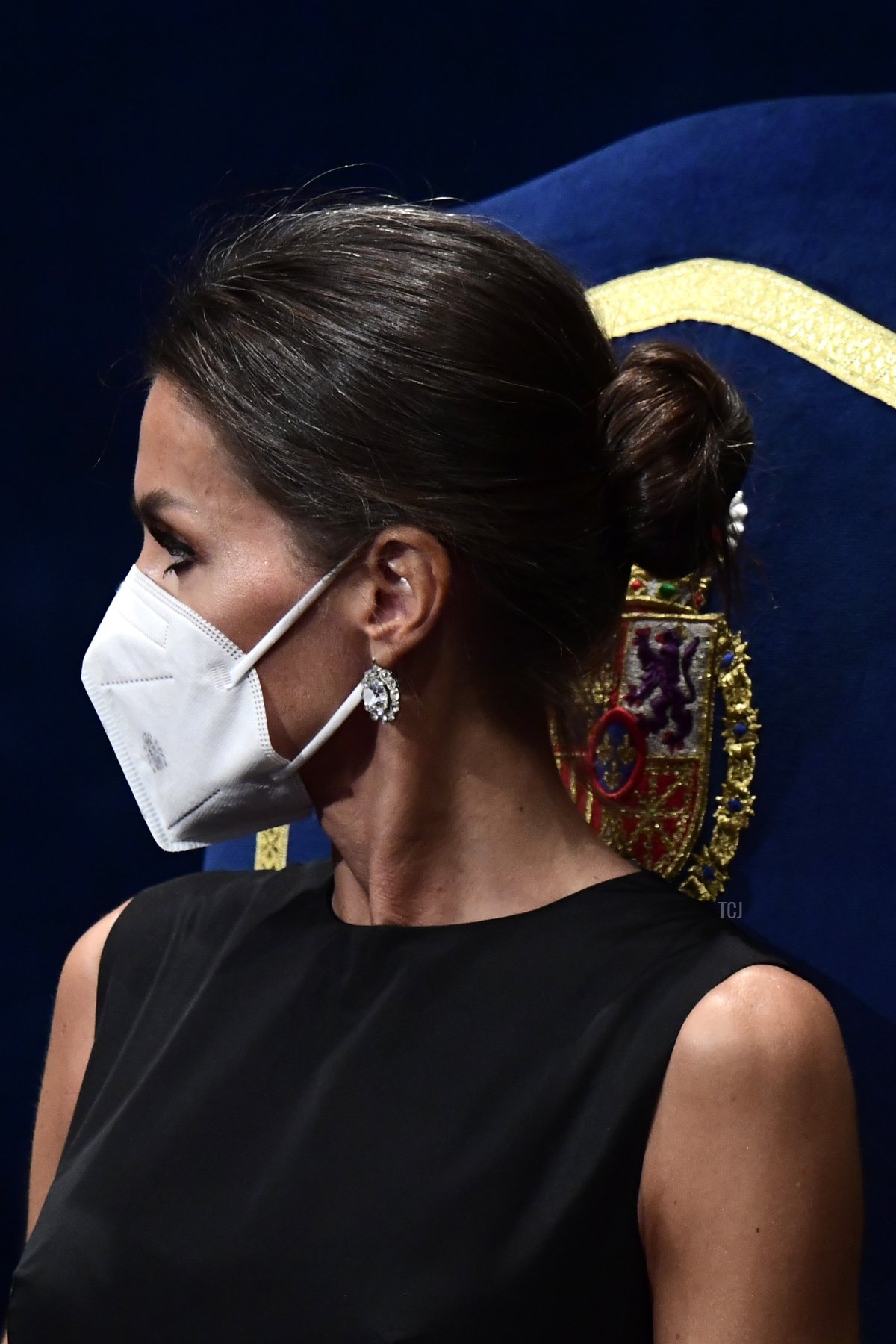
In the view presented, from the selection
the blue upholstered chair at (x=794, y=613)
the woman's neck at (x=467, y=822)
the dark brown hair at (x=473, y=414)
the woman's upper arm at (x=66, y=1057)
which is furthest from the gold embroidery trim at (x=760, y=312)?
the woman's upper arm at (x=66, y=1057)

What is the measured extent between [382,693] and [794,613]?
0.34 m

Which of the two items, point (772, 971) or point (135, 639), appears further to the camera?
point (135, 639)

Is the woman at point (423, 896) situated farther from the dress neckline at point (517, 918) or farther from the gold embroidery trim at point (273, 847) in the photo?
the gold embroidery trim at point (273, 847)

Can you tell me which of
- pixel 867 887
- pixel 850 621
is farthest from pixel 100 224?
pixel 867 887

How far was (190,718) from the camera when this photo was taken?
96cm

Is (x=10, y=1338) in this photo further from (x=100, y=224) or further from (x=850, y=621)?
(x=100, y=224)

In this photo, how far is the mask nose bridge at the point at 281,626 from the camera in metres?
0.91

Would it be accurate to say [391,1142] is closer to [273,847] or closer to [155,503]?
[155,503]

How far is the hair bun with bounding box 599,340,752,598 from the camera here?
0.96m

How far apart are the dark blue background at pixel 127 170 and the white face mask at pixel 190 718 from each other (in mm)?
680

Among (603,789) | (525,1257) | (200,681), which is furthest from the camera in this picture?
(603,789)

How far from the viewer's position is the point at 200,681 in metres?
0.94

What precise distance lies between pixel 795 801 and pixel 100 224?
3.63 feet

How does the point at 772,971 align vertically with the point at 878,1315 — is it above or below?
above
